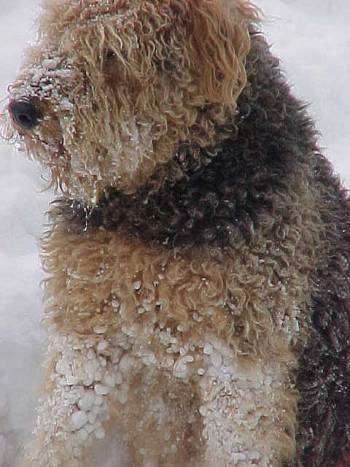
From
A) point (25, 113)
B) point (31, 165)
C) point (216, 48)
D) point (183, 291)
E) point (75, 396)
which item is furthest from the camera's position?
point (31, 165)

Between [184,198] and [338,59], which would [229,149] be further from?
[338,59]

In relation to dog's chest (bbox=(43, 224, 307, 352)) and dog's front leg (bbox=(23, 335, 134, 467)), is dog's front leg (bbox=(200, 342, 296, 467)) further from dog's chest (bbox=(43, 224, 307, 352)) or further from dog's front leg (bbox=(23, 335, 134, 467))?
dog's front leg (bbox=(23, 335, 134, 467))

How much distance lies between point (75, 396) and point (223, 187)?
0.90 meters

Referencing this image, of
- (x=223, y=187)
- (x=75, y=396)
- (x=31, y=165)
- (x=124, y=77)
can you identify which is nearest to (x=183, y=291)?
(x=223, y=187)

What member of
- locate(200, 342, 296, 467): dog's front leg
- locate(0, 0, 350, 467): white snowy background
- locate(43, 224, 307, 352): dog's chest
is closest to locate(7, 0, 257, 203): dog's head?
locate(43, 224, 307, 352): dog's chest

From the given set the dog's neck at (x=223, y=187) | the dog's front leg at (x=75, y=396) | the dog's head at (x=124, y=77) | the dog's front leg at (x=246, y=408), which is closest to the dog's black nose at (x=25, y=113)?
the dog's head at (x=124, y=77)

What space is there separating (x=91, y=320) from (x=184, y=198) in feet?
1.67

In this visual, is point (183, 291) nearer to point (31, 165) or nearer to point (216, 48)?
point (216, 48)

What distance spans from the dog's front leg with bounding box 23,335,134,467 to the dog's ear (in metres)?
0.91

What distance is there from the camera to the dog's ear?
9.00 feet

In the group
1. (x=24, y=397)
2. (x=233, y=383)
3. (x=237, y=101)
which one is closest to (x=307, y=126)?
(x=237, y=101)

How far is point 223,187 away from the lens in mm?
2910

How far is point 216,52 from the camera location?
108 inches

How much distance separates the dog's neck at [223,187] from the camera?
2902mm
